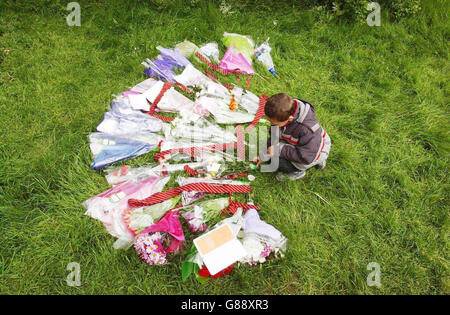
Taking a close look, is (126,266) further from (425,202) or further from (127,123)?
(425,202)

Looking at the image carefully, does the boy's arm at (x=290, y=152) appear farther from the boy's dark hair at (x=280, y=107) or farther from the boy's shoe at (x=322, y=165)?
the boy's shoe at (x=322, y=165)

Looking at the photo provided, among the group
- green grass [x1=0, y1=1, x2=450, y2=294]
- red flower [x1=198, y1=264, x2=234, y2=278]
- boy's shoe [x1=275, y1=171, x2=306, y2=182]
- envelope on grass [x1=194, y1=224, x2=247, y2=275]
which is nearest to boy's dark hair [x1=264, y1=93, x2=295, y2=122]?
boy's shoe [x1=275, y1=171, x2=306, y2=182]

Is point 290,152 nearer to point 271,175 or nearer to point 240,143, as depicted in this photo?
point 271,175

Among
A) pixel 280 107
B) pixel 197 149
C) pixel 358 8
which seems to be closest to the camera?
pixel 280 107

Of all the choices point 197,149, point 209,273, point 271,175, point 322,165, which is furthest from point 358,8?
point 209,273

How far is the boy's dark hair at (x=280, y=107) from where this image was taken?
7.13 ft

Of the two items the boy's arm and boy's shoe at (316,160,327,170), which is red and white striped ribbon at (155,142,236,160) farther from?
boy's shoe at (316,160,327,170)

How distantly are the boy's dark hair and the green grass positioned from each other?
894 mm

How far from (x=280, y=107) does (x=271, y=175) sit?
3.10 ft

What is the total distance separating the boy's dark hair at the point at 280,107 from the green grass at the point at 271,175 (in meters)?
0.89

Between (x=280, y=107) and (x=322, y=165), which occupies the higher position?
(x=280, y=107)

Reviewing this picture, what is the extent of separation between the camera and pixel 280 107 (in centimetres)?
217

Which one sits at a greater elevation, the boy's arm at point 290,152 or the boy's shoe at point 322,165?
the boy's arm at point 290,152

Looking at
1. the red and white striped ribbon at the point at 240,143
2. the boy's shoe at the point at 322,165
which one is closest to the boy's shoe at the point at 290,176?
the boy's shoe at the point at 322,165
